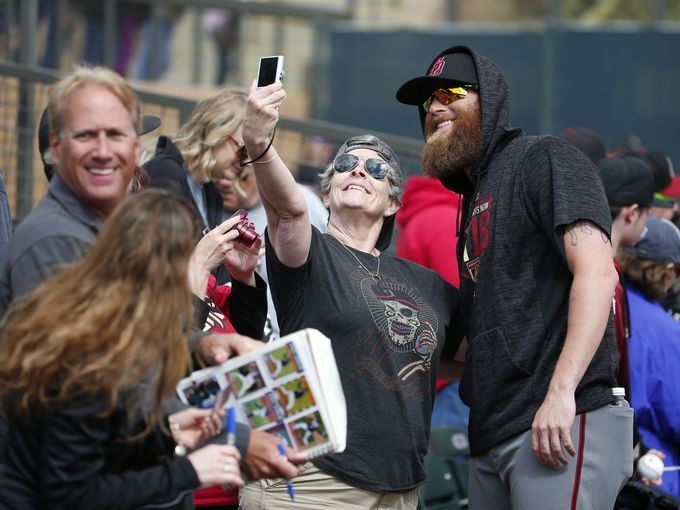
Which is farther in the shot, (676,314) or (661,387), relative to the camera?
(676,314)

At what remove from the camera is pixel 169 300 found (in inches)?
104

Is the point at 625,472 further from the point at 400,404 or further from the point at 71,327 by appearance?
the point at 71,327

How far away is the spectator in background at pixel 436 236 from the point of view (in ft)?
19.3

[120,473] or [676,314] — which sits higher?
[120,473]

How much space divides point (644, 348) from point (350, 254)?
1574 mm

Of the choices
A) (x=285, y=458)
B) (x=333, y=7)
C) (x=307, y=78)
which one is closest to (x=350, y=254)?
(x=285, y=458)

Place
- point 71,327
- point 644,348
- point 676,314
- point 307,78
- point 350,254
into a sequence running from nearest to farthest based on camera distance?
point 71,327
point 350,254
point 644,348
point 676,314
point 307,78

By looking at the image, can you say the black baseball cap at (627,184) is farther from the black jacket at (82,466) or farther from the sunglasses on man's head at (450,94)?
the black jacket at (82,466)

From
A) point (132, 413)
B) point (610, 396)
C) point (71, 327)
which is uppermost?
point (71, 327)

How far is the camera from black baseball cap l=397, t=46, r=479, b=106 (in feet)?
13.5

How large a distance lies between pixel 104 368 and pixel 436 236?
3592 millimetres

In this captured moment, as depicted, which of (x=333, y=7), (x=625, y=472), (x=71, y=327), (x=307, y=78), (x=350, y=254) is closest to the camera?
(x=71, y=327)

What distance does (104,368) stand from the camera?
2.54 metres

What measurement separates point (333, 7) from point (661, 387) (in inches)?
385
